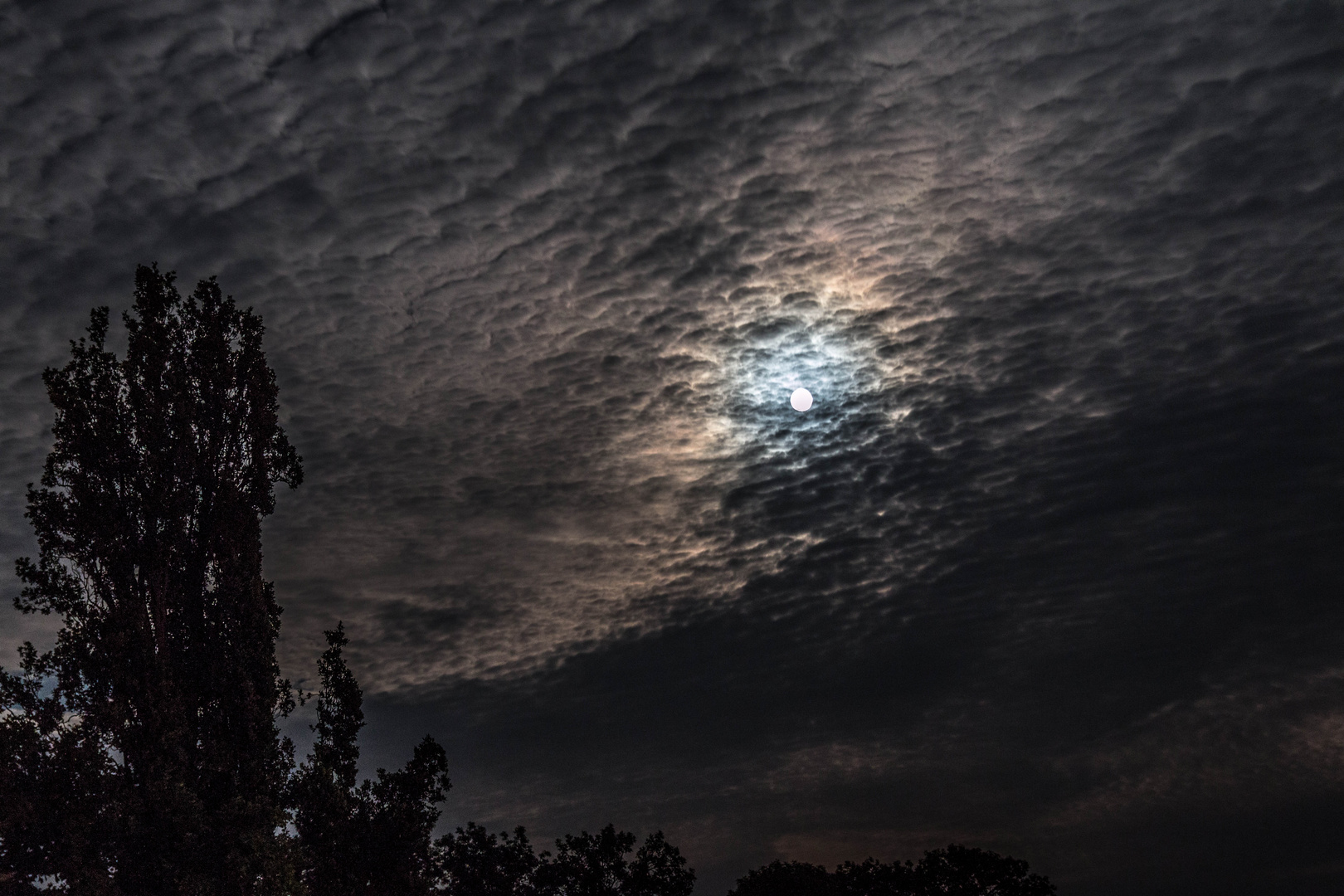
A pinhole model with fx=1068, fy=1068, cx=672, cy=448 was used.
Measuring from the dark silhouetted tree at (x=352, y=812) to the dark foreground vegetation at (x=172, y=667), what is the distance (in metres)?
0.07

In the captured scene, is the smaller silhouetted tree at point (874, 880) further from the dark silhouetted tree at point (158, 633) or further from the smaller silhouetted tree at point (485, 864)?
the dark silhouetted tree at point (158, 633)

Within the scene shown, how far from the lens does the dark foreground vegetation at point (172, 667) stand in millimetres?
23406

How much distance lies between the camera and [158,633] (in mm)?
25641

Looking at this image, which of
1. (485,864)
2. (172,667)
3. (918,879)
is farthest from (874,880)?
(172,667)

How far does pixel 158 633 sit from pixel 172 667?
36.7 inches

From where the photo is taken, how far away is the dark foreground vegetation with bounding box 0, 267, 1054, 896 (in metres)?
23.4

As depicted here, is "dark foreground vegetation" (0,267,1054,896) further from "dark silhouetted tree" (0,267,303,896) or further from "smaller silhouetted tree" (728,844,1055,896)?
"smaller silhouetted tree" (728,844,1055,896)

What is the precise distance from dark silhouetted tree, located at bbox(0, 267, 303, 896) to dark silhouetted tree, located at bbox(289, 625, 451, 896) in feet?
7.49

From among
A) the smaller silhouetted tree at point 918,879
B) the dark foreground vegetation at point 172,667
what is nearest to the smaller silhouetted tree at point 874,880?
the smaller silhouetted tree at point 918,879

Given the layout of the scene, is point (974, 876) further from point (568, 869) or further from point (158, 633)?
point (158, 633)

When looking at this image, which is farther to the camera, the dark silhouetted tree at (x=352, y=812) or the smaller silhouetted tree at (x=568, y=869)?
the smaller silhouetted tree at (x=568, y=869)

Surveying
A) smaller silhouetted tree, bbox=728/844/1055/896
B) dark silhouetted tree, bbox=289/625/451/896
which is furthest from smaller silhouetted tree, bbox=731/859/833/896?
dark silhouetted tree, bbox=289/625/451/896

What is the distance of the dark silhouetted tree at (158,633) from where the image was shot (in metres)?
23.4

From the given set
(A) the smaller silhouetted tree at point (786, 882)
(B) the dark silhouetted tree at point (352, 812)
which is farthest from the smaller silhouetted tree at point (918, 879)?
(B) the dark silhouetted tree at point (352, 812)
